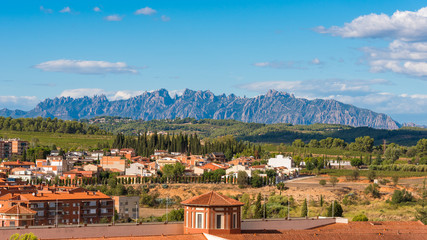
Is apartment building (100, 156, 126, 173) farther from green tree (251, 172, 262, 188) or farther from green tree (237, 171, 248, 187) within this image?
green tree (251, 172, 262, 188)

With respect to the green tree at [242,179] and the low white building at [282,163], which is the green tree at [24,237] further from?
the low white building at [282,163]

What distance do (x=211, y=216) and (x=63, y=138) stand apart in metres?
129

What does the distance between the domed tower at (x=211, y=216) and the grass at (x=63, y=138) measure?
359ft

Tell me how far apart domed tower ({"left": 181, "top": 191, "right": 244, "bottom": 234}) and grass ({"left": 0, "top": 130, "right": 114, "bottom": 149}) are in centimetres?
10930

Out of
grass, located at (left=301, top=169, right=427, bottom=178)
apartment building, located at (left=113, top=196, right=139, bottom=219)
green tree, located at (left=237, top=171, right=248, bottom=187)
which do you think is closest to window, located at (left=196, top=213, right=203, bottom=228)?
apartment building, located at (left=113, top=196, right=139, bottom=219)

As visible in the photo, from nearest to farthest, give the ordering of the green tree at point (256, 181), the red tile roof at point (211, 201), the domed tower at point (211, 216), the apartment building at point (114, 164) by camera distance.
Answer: the domed tower at point (211, 216)
the red tile roof at point (211, 201)
the green tree at point (256, 181)
the apartment building at point (114, 164)

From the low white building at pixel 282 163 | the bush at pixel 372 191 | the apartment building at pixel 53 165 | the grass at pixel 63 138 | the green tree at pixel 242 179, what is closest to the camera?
the bush at pixel 372 191

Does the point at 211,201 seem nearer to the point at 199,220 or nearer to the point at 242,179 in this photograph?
the point at 199,220

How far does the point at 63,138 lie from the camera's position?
158375 mm

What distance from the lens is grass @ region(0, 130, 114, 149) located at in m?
146

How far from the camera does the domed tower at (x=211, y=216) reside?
3411 centimetres

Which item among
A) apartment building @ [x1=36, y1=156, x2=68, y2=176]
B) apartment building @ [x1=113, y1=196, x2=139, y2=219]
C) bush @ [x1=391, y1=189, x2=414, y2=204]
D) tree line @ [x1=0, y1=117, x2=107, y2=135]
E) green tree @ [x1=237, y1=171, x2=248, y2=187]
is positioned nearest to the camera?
apartment building @ [x1=113, y1=196, x2=139, y2=219]

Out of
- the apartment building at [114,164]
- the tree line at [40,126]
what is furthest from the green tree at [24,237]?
the tree line at [40,126]

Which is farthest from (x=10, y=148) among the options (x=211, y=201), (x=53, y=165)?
(x=211, y=201)
